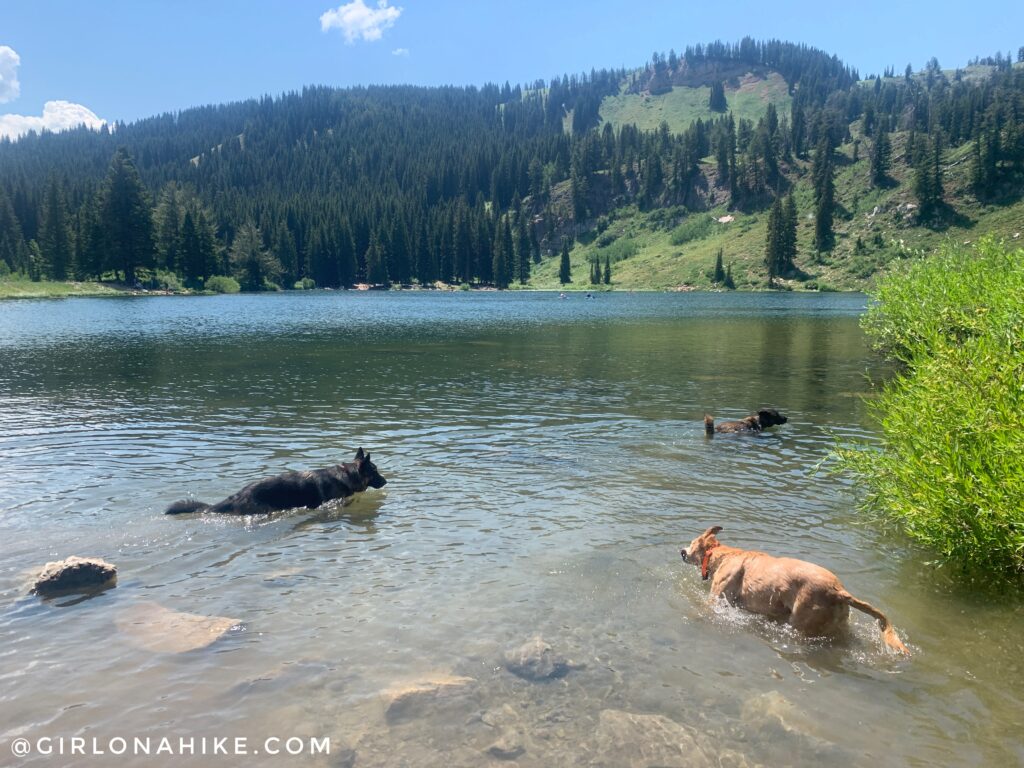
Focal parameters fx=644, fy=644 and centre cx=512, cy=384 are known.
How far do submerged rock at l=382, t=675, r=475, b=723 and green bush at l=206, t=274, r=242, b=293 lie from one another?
154586 mm

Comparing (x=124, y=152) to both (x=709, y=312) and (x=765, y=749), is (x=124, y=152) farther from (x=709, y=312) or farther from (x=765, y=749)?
(x=765, y=749)

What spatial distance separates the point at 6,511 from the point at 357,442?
826cm

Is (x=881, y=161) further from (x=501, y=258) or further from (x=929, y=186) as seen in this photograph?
(x=501, y=258)

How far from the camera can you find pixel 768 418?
20.0 metres

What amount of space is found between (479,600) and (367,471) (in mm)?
5832

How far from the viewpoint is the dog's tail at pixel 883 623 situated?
733 centimetres

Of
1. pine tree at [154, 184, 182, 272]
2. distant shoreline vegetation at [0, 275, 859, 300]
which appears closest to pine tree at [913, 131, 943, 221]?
distant shoreline vegetation at [0, 275, 859, 300]

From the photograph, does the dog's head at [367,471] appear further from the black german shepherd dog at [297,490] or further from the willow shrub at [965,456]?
the willow shrub at [965,456]

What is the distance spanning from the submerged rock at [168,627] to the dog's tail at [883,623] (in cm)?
739

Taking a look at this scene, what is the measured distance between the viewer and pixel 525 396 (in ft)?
87.4

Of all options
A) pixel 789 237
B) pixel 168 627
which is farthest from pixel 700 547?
pixel 789 237

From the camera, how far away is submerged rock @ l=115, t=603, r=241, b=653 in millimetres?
7582

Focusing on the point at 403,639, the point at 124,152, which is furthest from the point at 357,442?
the point at 124,152

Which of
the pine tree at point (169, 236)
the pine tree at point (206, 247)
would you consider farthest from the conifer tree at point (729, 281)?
the pine tree at point (169, 236)
